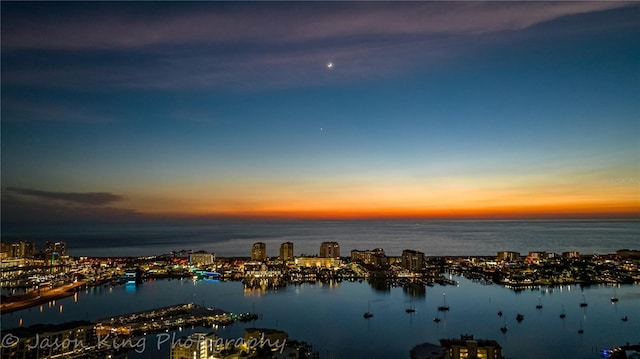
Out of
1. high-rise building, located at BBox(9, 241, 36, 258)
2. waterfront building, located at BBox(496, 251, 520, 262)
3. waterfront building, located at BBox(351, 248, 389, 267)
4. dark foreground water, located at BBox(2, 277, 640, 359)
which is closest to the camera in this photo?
dark foreground water, located at BBox(2, 277, 640, 359)

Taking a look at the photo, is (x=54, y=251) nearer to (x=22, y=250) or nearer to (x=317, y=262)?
(x=22, y=250)

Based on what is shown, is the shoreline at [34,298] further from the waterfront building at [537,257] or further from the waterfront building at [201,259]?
the waterfront building at [537,257]

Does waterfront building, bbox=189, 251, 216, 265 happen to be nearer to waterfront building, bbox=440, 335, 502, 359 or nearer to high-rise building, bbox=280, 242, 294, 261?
high-rise building, bbox=280, 242, 294, 261

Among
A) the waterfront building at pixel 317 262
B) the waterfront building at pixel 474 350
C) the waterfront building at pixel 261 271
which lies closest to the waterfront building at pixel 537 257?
the waterfront building at pixel 317 262

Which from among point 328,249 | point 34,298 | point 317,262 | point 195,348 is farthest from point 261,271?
point 195,348

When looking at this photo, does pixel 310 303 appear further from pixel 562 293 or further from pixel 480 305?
pixel 562 293

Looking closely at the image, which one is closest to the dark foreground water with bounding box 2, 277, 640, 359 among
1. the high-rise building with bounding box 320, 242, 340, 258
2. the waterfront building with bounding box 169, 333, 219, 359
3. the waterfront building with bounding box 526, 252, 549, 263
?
the waterfront building with bounding box 169, 333, 219, 359
